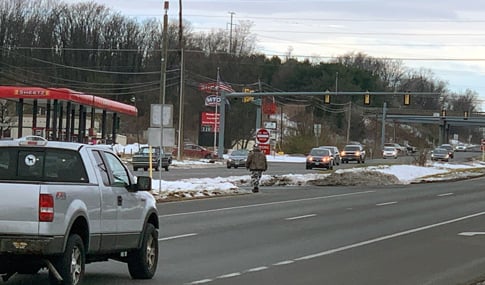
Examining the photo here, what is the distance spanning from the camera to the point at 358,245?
16547mm

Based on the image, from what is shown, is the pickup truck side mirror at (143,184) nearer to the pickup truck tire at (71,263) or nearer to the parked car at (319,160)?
the pickup truck tire at (71,263)

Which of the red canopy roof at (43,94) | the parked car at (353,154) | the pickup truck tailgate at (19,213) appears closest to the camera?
the pickup truck tailgate at (19,213)

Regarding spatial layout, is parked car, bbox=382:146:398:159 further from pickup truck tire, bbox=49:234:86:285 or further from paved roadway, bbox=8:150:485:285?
pickup truck tire, bbox=49:234:86:285

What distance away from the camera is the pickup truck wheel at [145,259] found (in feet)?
36.4

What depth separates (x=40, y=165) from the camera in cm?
929

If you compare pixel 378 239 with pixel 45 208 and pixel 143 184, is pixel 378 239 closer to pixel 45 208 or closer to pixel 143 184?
pixel 143 184

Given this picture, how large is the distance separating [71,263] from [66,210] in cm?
66

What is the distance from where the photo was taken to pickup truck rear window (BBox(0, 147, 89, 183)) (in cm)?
920

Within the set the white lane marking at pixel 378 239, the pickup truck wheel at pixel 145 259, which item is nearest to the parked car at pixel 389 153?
the white lane marking at pixel 378 239

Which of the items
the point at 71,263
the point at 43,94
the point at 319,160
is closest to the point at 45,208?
the point at 71,263

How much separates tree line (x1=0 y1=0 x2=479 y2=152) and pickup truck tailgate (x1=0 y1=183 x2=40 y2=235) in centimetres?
8182

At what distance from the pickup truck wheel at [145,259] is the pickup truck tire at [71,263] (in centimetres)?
169

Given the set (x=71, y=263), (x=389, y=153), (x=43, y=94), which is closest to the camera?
(x=71, y=263)

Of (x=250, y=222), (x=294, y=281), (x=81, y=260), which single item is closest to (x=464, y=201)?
(x=250, y=222)
